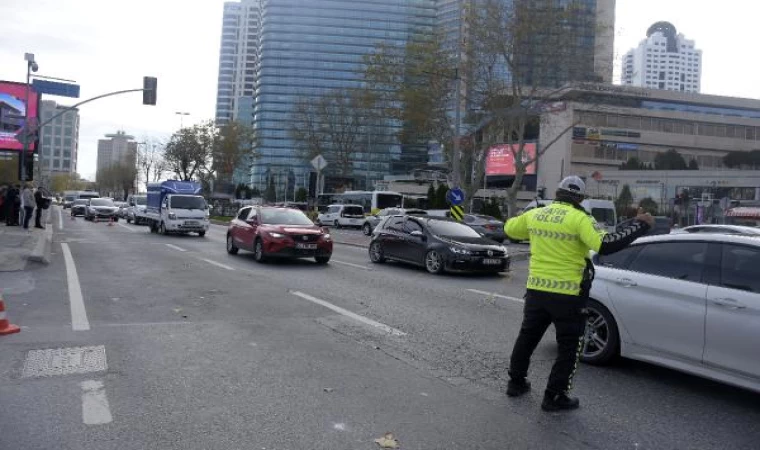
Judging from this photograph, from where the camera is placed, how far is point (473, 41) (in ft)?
116

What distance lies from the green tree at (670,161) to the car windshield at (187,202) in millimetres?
68584

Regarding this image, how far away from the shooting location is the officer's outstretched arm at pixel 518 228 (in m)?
5.36

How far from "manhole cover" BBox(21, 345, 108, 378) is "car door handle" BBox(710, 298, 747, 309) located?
5370 millimetres

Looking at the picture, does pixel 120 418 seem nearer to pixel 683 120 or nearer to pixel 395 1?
pixel 683 120

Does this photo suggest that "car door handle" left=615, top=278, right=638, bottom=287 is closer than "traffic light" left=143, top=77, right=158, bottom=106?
Yes

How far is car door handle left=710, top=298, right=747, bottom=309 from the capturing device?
5.20 metres

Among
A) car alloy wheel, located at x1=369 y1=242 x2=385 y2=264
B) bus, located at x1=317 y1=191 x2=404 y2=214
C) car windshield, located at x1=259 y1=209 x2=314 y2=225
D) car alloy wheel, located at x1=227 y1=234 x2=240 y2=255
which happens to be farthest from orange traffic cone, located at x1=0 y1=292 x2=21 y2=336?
bus, located at x1=317 y1=191 x2=404 y2=214

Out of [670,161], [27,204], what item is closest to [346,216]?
[27,204]

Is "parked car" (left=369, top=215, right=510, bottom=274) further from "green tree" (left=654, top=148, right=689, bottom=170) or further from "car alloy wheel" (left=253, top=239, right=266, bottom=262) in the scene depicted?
"green tree" (left=654, top=148, right=689, bottom=170)

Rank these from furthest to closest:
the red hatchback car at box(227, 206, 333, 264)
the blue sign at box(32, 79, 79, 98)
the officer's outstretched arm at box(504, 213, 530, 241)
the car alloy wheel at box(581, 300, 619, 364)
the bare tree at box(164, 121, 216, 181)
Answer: the bare tree at box(164, 121, 216, 181) < the blue sign at box(32, 79, 79, 98) < the red hatchback car at box(227, 206, 333, 264) < the car alloy wheel at box(581, 300, 619, 364) < the officer's outstretched arm at box(504, 213, 530, 241)

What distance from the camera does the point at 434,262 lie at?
14.8m

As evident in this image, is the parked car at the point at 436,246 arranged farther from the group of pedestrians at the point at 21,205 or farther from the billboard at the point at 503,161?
the billboard at the point at 503,161

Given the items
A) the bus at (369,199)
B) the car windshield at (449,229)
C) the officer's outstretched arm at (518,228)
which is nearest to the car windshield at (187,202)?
the car windshield at (449,229)

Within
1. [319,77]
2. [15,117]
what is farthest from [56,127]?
[15,117]
